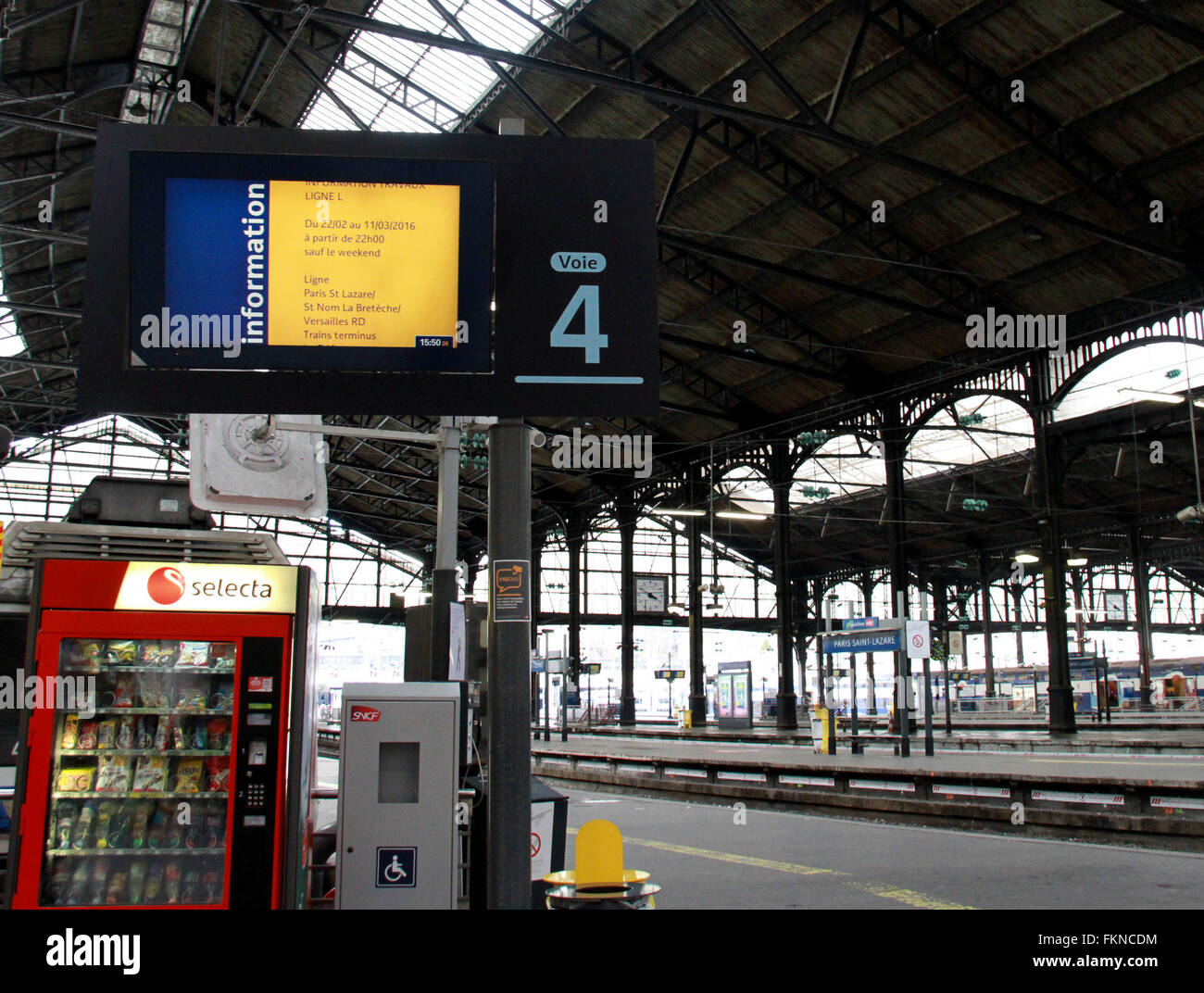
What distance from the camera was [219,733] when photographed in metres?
6.61

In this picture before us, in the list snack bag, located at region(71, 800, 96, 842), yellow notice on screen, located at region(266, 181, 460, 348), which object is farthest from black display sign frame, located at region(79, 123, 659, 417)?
snack bag, located at region(71, 800, 96, 842)

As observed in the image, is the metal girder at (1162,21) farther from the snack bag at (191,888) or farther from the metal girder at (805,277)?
the snack bag at (191,888)

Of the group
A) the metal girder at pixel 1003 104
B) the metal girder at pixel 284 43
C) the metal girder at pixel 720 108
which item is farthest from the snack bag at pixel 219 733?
the metal girder at pixel 1003 104

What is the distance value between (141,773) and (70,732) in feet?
1.61

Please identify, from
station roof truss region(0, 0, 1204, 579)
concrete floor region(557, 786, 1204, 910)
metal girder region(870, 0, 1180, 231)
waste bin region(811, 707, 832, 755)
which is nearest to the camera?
concrete floor region(557, 786, 1204, 910)

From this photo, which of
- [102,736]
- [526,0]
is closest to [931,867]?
[102,736]

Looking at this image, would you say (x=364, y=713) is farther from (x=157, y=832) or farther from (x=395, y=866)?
(x=157, y=832)

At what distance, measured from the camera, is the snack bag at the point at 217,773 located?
6.51m

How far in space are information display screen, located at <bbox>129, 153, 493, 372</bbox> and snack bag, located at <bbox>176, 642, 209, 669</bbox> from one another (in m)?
2.80

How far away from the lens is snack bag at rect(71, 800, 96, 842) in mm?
6246

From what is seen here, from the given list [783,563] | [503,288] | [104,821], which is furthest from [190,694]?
[783,563]

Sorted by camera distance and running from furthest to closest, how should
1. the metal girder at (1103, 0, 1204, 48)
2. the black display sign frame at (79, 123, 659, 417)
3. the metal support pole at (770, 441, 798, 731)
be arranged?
the metal support pole at (770, 441, 798, 731)
the metal girder at (1103, 0, 1204, 48)
the black display sign frame at (79, 123, 659, 417)

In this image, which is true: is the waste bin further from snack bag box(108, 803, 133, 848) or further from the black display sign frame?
the black display sign frame
